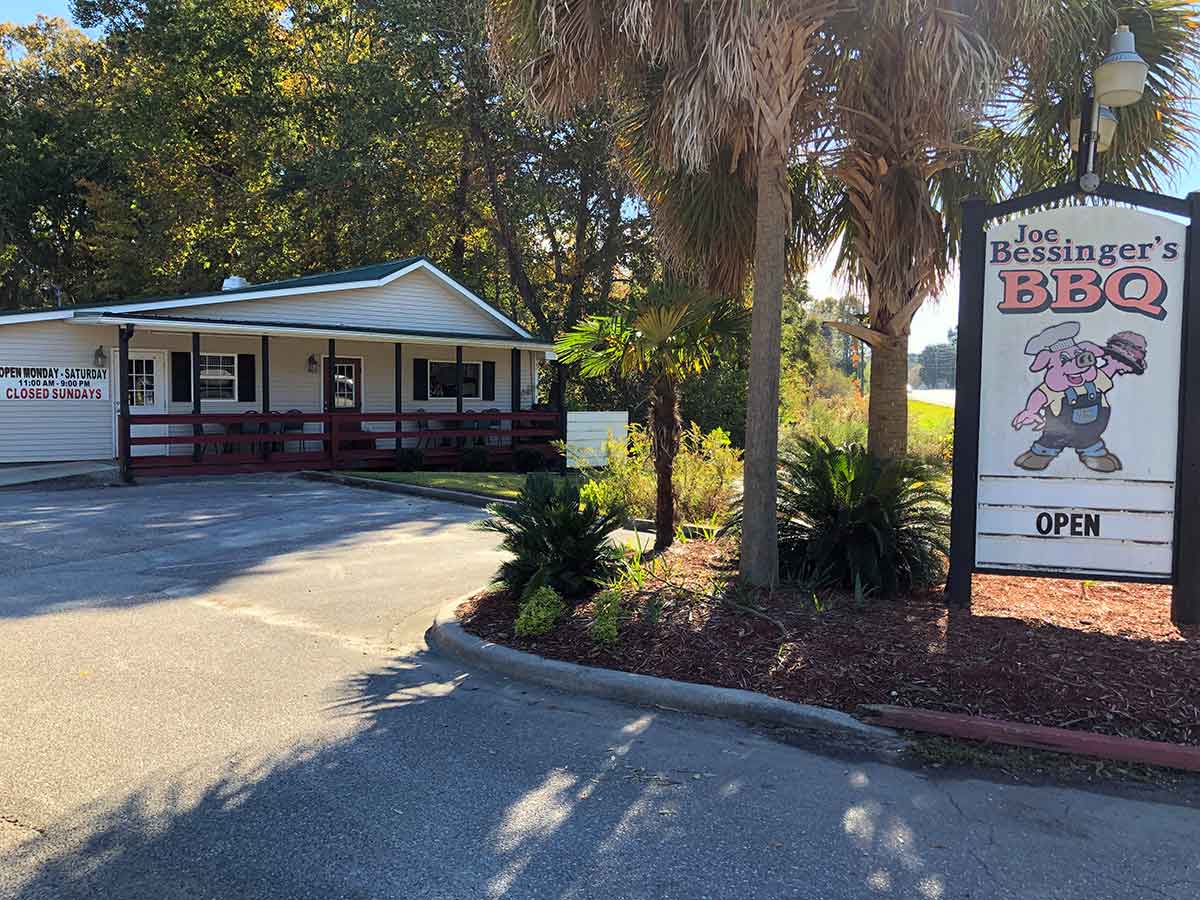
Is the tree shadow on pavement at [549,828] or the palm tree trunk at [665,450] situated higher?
the palm tree trunk at [665,450]

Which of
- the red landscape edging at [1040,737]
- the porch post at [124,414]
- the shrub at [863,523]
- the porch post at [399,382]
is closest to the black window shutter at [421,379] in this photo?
the porch post at [399,382]

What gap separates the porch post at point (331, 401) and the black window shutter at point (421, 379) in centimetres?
230

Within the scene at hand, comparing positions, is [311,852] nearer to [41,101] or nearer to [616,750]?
[616,750]

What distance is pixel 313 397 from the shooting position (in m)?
21.3

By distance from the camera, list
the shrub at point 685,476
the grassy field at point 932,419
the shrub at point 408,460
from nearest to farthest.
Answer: the shrub at point 685,476
the shrub at point 408,460
the grassy field at point 932,419

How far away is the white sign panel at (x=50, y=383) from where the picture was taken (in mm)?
17312

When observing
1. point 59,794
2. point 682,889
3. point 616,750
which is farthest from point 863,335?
point 59,794

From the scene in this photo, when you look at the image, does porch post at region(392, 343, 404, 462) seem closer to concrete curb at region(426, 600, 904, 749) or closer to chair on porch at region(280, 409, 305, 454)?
chair on porch at region(280, 409, 305, 454)

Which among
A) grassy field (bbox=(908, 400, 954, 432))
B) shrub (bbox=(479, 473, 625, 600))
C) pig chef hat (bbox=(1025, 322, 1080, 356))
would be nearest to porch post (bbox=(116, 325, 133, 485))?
shrub (bbox=(479, 473, 625, 600))

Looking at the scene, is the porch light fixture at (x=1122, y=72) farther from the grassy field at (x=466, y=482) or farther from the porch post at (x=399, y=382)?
the porch post at (x=399, y=382)

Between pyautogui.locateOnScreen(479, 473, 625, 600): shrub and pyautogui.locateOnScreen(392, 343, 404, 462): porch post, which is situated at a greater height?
pyautogui.locateOnScreen(392, 343, 404, 462): porch post

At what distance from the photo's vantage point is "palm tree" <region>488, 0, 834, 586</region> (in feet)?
20.5

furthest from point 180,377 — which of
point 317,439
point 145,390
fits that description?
point 317,439

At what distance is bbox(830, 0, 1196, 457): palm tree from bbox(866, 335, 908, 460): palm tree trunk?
0.01m
